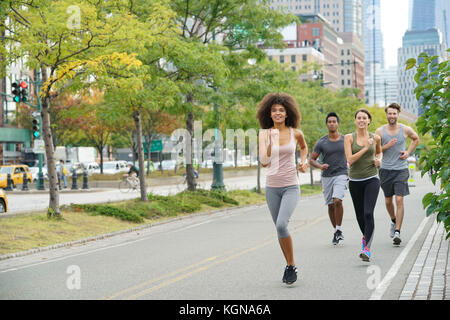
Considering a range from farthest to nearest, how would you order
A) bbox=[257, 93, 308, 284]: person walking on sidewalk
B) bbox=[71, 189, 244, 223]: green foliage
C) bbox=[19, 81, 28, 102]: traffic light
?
1. bbox=[19, 81, 28, 102]: traffic light
2. bbox=[71, 189, 244, 223]: green foliage
3. bbox=[257, 93, 308, 284]: person walking on sidewalk

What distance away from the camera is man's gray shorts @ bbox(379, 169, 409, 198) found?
1162 cm

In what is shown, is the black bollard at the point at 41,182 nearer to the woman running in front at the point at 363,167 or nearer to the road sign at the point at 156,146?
the road sign at the point at 156,146

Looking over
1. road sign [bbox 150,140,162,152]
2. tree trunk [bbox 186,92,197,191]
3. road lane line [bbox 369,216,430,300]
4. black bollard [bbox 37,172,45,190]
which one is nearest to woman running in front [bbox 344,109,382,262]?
road lane line [bbox 369,216,430,300]

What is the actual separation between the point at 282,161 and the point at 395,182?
4220 millimetres

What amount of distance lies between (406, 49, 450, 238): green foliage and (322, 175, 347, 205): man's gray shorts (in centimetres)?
372

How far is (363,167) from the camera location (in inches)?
392

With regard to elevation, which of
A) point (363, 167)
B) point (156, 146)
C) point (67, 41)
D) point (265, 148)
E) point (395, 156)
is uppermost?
point (67, 41)

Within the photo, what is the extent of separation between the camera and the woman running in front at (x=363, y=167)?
9.80m

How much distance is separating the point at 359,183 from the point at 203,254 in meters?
2.80

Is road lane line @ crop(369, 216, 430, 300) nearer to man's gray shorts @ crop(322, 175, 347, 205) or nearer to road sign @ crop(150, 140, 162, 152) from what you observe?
man's gray shorts @ crop(322, 175, 347, 205)

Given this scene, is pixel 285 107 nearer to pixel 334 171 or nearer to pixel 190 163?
pixel 334 171

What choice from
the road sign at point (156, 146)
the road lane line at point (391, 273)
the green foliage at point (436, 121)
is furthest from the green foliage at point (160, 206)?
the road sign at point (156, 146)

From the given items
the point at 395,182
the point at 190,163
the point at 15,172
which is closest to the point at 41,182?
the point at 15,172
